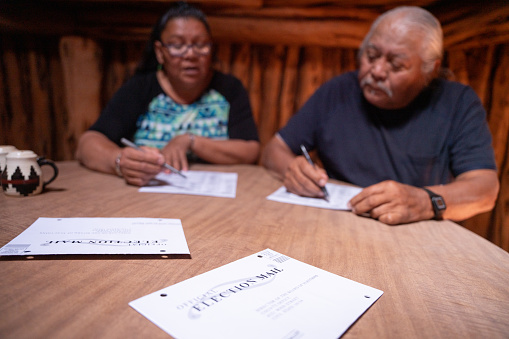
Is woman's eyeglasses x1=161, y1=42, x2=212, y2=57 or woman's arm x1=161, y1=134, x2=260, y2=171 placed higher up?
woman's eyeglasses x1=161, y1=42, x2=212, y2=57

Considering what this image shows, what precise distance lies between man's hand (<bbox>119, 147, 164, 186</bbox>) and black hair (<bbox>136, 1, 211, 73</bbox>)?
0.96 metres

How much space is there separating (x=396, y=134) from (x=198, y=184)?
1.00m

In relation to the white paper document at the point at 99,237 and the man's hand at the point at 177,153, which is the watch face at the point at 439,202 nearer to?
the white paper document at the point at 99,237

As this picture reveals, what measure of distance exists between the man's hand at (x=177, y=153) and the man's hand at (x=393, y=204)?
2.57 ft

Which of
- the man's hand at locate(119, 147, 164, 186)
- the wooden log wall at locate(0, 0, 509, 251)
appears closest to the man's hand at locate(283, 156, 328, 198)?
the man's hand at locate(119, 147, 164, 186)

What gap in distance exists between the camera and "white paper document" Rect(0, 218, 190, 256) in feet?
2.20

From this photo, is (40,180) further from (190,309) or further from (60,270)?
(190,309)

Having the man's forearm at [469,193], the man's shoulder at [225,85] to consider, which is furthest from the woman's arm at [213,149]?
the man's forearm at [469,193]

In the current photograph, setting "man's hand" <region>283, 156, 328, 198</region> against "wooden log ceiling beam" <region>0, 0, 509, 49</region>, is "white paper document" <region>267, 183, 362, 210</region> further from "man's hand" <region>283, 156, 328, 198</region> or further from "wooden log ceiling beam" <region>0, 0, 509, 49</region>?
"wooden log ceiling beam" <region>0, 0, 509, 49</region>

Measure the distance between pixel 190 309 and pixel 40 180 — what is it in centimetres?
82

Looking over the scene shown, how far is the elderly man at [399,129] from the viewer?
1286mm

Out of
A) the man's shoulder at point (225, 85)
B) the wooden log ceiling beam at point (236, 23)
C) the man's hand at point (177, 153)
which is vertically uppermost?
the wooden log ceiling beam at point (236, 23)

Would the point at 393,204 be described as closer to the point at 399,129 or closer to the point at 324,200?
the point at 324,200

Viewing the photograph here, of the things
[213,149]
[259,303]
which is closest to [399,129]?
[213,149]
